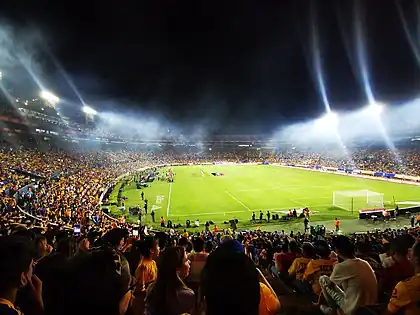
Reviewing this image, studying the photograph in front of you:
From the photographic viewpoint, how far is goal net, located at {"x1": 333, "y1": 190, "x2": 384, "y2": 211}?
108 feet

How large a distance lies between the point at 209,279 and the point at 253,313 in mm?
316

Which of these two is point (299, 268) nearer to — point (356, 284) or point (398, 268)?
point (398, 268)

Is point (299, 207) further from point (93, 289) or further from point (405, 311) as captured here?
point (93, 289)

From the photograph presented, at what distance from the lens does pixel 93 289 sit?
194 centimetres

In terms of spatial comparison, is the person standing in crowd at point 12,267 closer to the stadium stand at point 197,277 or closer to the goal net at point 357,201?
the stadium stand at point 197,277

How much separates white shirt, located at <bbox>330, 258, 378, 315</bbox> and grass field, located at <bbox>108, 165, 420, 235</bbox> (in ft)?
73.0

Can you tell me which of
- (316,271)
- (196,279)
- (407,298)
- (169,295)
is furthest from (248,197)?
(169,295)

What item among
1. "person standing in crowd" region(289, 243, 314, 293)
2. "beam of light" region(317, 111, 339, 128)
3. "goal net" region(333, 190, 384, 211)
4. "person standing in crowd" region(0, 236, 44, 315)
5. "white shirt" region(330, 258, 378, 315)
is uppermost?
"beam of light" region(317, 111, 339, 128)

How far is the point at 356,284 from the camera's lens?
4547mm

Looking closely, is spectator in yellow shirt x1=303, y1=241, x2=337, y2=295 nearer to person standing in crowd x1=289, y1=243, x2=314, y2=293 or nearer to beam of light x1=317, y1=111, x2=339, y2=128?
person standing in crowd x1=289, y1=243, x2=314, y2=293

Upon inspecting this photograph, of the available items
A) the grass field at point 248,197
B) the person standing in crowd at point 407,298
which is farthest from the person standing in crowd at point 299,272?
the grass field at point 248,197

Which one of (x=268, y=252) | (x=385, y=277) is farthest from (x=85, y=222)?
(x=385, y=277)

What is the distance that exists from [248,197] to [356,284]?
1408 inches

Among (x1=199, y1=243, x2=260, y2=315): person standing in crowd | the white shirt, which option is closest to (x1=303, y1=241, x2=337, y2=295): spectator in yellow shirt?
the white shirt
